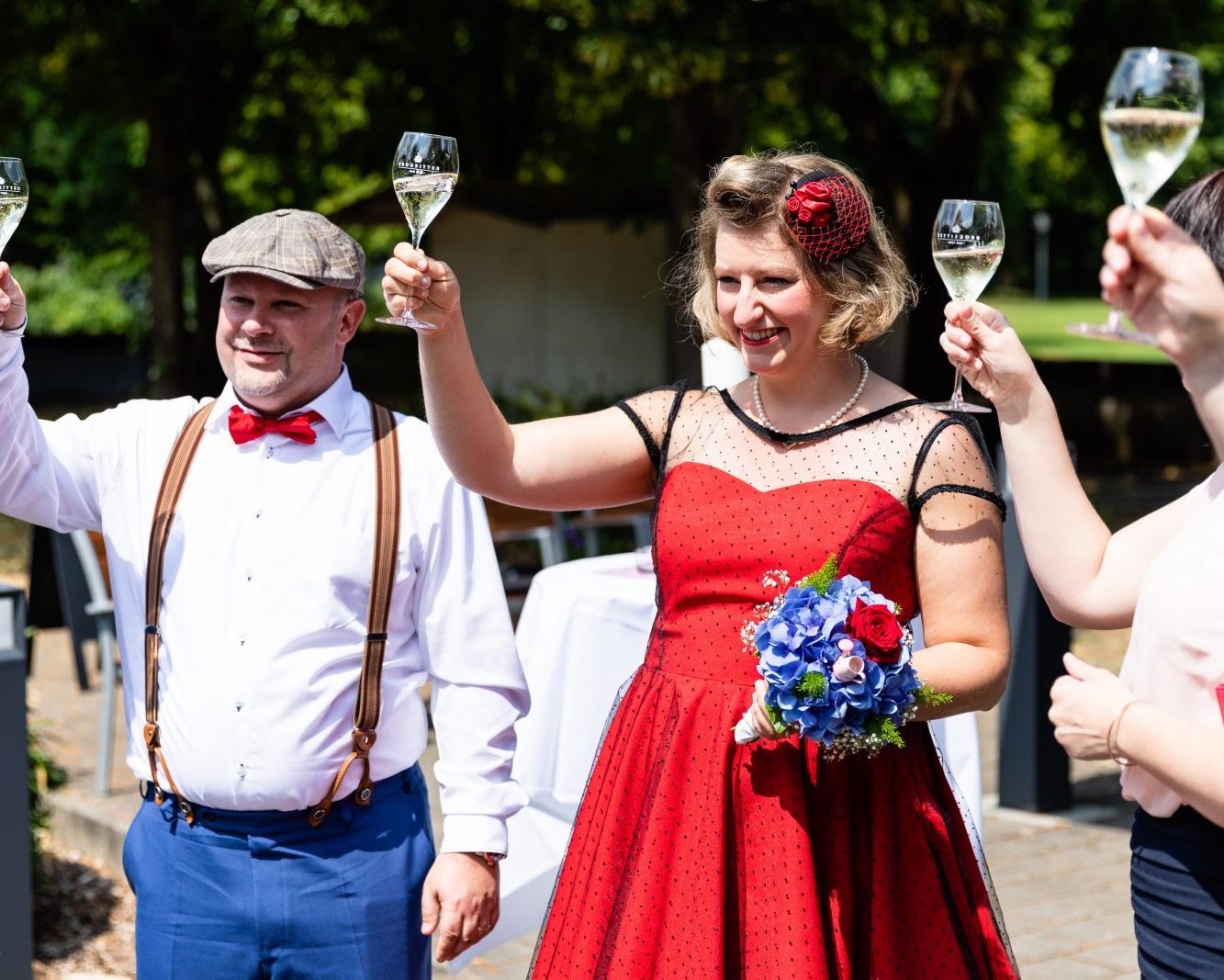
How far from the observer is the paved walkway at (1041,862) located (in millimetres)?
4789

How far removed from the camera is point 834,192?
2547 mm

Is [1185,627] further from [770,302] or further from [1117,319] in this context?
[770,302]

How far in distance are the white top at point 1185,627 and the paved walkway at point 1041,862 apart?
A: 2854 millimetres

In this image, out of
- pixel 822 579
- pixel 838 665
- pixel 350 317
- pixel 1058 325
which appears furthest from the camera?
pixel 1058 325

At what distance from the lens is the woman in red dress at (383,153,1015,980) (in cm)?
246

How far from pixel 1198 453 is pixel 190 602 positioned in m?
20.4

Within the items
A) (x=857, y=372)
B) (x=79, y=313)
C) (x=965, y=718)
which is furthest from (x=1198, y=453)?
(x=79, y=313)

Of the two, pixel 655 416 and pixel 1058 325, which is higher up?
pixel 655 416

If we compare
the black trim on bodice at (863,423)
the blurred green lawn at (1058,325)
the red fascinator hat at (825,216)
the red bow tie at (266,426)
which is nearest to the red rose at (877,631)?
the black trim on bodice at (863,423)

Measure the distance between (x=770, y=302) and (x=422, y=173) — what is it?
0.63 meters

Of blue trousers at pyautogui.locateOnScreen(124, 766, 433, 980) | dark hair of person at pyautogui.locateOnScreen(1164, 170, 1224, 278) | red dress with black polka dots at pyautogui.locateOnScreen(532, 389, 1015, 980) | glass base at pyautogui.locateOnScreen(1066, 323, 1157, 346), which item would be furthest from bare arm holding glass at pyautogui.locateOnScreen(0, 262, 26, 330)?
dark hair of person at pyautogui.locateOnScreen(1164, 170, 1224, 278)

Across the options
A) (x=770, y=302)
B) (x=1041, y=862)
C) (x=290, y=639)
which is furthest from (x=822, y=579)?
(x=1041, y=862)

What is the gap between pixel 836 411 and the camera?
266 centimetres

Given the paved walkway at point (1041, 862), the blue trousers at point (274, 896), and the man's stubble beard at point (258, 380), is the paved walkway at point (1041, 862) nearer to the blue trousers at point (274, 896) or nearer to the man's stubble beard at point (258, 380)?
the blue trousers at point (274, 896)
